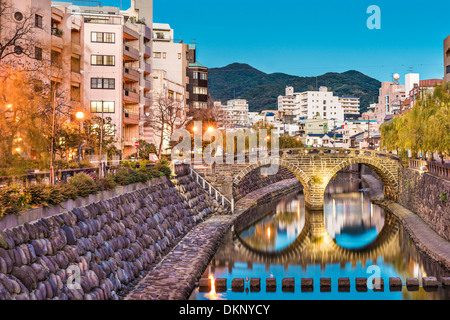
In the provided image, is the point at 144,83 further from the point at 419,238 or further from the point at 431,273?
the point at 431,273

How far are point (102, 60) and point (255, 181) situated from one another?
21.6 meters

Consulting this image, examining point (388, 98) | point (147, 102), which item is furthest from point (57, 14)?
point (388, 98)

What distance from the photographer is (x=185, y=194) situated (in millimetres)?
31969

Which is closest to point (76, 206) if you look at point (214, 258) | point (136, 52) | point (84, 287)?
point (84, 287)

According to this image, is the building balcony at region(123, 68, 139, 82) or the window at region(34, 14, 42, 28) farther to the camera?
the building balcony at region(123, 68, 139, 82)

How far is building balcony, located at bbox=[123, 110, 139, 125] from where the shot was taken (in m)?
44.4

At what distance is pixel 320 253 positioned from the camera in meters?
27.3

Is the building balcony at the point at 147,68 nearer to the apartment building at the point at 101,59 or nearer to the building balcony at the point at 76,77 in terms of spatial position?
the apartment building at the point at 101,59

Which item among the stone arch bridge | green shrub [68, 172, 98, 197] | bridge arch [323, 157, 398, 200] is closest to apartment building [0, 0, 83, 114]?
the stone arch bridge

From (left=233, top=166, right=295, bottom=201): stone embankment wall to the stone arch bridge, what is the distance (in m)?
2.17

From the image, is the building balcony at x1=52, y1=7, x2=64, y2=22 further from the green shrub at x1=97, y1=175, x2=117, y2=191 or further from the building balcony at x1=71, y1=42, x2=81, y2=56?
the green shrub at x1=97, y1=175, x2=117, y2=191

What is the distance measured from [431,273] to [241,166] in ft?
69.3

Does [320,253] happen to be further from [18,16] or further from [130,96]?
[130,96]

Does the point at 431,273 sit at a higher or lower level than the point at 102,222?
lower
